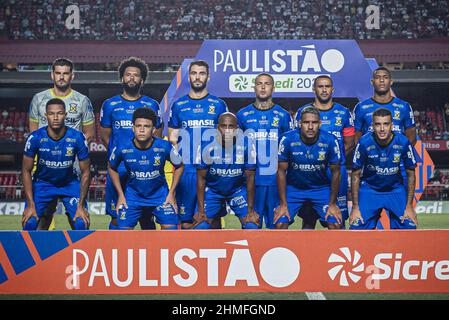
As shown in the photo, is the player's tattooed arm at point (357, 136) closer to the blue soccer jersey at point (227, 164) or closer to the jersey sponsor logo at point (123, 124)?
the blue soccer jersey at point (227, 164)

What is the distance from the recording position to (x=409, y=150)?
7602 mm

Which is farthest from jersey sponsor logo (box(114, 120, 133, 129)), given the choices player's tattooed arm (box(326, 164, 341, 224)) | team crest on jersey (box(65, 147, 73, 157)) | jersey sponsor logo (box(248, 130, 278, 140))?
player's tattooed arm (box(326, 164, 341, 224))

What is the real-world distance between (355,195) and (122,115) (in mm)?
2897

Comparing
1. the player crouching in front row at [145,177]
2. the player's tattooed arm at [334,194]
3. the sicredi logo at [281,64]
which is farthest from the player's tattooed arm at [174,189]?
the sicredi logo at [281,64]

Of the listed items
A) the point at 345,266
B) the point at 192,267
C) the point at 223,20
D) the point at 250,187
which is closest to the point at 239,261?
the point at 192,267

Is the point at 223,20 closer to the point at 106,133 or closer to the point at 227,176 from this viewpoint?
the point at 106,133

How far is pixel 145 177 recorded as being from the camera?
7305 mm

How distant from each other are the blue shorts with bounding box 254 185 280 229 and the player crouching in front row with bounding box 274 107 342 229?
0.36m

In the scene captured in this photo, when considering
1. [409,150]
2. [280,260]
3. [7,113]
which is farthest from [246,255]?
[7,113]

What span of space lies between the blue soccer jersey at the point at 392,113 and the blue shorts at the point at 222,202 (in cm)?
185

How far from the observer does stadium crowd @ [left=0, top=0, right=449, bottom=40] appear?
2388 cm

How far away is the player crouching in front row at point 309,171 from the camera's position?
7.45 m
